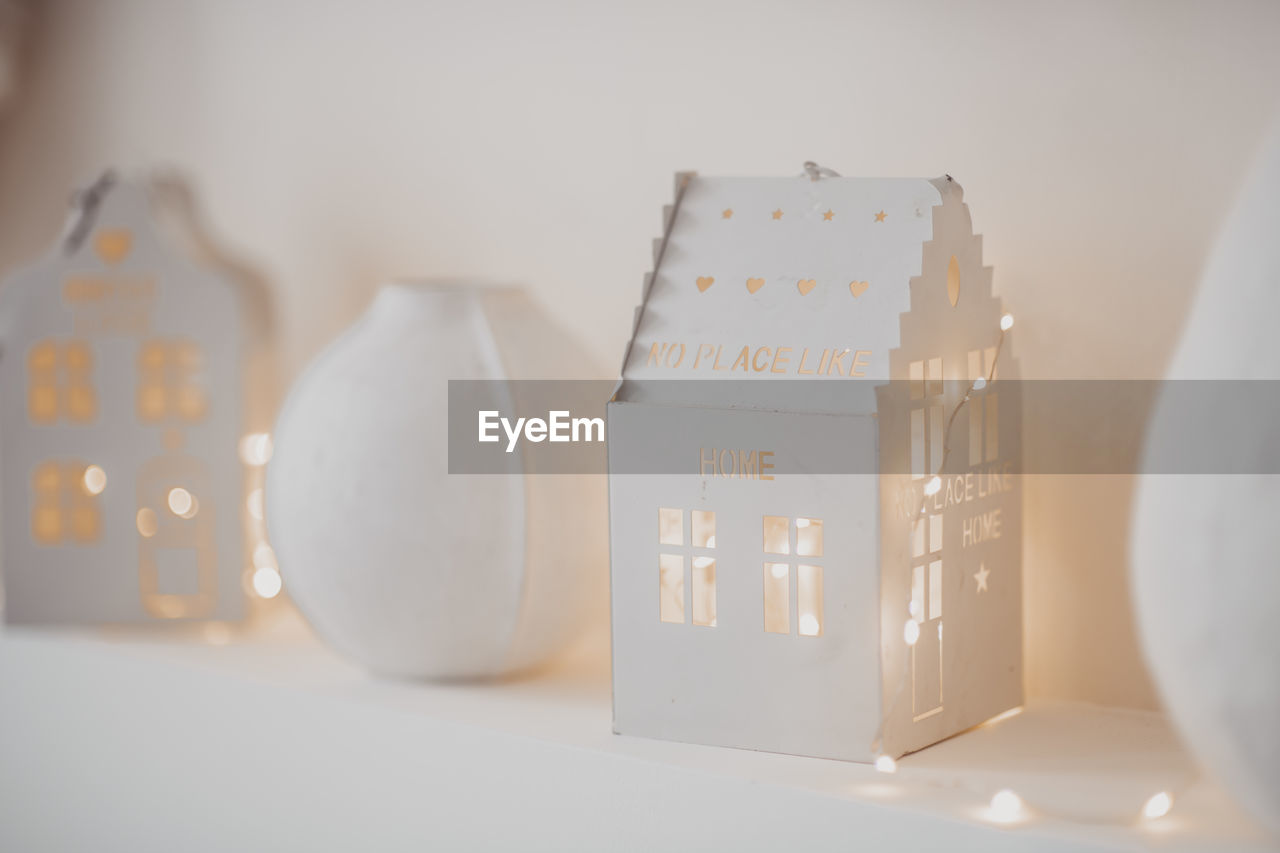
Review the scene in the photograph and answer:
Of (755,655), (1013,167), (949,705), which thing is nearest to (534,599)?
(755,655)

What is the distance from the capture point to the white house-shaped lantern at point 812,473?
0.97 m

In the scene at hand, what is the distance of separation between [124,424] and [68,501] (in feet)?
0.32

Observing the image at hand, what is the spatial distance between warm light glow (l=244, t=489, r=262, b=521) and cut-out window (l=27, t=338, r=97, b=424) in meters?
0.17

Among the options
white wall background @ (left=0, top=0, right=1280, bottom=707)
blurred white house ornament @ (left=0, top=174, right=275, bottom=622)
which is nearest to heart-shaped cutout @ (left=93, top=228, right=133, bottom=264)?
blurred white house ornament @ (left=0, top=174, right=275, bottom=622)

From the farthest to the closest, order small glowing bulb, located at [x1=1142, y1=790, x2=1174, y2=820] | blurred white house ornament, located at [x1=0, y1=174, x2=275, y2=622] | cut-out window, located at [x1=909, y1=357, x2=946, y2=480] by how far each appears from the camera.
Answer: blurred white house ornament, located at [x1=0, y1=174, x2=275, y2=622], cut-out window, located at [x1=909, y1=357, x2=946, y2=480], small glowing bulb, located at [x1=1142, y1=790, x2=1174, y2=820]

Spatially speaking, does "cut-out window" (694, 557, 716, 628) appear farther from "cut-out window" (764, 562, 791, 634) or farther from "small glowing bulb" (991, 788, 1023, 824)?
"small glowing bulb" (991, 788, 1023, 824)

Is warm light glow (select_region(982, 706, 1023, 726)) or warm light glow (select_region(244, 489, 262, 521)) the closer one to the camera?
warm light glow (select_region(982, 706, 1023, 726))

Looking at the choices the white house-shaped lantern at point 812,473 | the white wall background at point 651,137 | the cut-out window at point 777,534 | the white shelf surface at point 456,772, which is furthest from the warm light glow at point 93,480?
the cut-out window at point 777,534

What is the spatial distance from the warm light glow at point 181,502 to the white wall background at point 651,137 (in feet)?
0.74

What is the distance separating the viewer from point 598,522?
119 centimetres

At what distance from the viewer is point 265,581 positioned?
144cm

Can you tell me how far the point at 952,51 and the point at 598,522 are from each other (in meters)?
0.48

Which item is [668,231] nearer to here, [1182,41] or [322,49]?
[1182,41]

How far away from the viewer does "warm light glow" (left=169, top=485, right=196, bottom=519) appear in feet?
4.59
